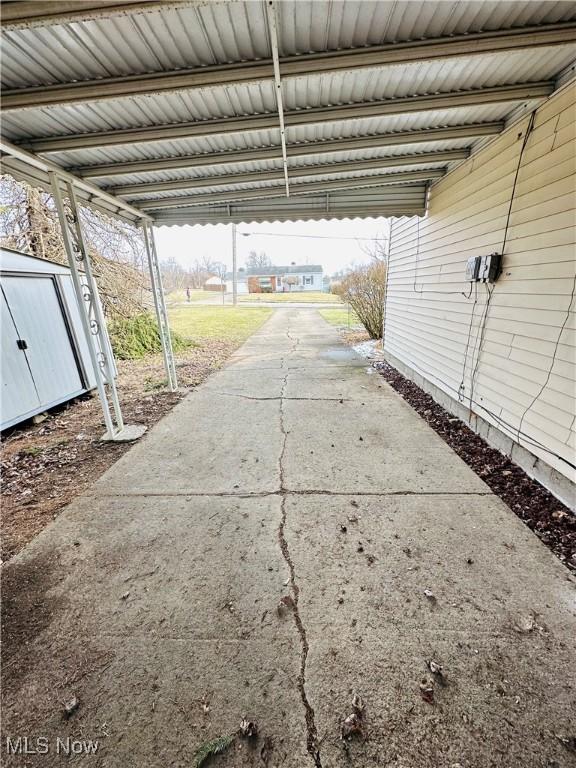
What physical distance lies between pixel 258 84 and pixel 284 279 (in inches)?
1977

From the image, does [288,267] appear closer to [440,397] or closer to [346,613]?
[440,397]

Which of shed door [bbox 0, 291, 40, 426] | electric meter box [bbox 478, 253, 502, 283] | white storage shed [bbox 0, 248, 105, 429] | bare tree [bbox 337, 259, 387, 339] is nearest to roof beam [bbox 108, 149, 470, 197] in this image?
electric meter box [bbox 478, 253, 502, 283]

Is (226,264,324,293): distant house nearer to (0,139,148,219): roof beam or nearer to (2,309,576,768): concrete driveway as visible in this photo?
(0,139,148,219): roof beam

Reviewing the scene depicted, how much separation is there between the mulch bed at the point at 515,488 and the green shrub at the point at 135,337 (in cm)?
722

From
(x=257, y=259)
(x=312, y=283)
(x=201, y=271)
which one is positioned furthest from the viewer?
(x=257, y=259)

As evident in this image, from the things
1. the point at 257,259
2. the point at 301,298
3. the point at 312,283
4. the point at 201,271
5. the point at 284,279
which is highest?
the point at 257,259

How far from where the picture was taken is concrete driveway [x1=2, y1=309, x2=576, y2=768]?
49.9 inches

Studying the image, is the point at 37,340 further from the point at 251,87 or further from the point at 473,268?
the point at 473,268

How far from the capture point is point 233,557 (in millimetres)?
2117

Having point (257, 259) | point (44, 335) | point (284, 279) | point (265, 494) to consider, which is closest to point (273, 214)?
point (44, 335)

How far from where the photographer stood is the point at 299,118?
2.72 metres

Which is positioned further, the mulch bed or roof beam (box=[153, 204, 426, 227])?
roof beam (box=[153, 204, 426, 227])

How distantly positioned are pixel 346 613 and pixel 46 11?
346 centimetres

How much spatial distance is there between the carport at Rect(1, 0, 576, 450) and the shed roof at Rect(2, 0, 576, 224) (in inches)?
0.4
